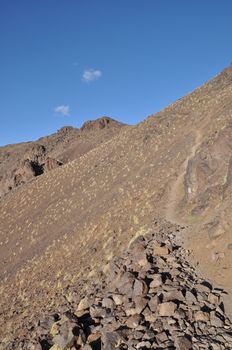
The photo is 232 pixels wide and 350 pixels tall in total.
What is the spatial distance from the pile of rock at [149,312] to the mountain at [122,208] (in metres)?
0.88

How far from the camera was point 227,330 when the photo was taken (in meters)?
11.9

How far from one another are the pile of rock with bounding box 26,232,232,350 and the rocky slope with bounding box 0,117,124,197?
44467 millimetres

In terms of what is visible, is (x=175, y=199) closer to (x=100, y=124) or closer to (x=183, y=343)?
(x=183, y=343)

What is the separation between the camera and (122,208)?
29094 mm

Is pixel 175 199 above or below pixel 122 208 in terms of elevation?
below

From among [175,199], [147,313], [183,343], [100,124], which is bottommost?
[183,343]

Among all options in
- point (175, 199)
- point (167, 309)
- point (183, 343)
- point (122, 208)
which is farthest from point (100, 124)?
point (183, 343)

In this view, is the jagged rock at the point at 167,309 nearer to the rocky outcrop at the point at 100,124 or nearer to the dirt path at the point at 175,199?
the dirt path at the point at 175,199

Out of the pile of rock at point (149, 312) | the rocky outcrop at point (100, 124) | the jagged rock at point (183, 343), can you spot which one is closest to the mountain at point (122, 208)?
the pile of rock at point (149, 312)

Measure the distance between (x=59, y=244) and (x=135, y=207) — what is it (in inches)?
270

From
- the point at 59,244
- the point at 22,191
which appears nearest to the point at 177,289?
the point at 59,244

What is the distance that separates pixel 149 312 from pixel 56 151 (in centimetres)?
6589

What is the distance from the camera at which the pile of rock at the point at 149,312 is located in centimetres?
1202

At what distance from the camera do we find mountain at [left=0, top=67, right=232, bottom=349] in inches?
792
